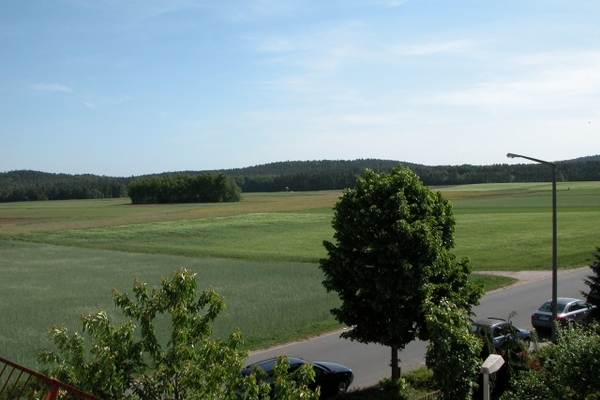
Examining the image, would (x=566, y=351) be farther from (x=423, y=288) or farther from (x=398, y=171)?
(x=398, y=171)

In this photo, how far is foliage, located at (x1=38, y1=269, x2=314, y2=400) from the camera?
8000 mm

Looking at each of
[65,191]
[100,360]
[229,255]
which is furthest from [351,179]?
[100,360]

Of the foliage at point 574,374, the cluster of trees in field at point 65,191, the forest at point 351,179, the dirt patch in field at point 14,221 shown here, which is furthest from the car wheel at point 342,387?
the cluster of trees in field at point 65,191

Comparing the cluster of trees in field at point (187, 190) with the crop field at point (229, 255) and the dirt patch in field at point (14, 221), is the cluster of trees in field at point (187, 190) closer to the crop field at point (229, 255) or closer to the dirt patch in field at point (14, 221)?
the crop field at point (229, 255)

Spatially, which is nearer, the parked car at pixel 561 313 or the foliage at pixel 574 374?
the foliage at pixel 574 374

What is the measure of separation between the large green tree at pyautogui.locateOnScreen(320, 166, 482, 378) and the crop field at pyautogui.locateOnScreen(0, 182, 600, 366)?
642 centimetres

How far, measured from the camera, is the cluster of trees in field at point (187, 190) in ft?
429

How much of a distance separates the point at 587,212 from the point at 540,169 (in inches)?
2988

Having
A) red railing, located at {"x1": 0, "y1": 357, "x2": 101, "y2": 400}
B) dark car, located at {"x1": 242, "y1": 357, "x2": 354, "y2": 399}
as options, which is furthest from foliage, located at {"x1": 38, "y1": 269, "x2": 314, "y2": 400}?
dark car, located at {"x1": 242, "y1": 357, "x2": 354, "y2": 399}

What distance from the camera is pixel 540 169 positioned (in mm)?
147375

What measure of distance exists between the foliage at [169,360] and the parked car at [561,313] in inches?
730

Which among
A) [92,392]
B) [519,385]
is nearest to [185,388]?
[92,392]

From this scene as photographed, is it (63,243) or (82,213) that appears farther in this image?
(82,213)

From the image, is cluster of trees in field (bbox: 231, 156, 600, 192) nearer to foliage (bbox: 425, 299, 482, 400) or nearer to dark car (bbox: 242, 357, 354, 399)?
dark car (bbox: 242, 357, 354, 399)
